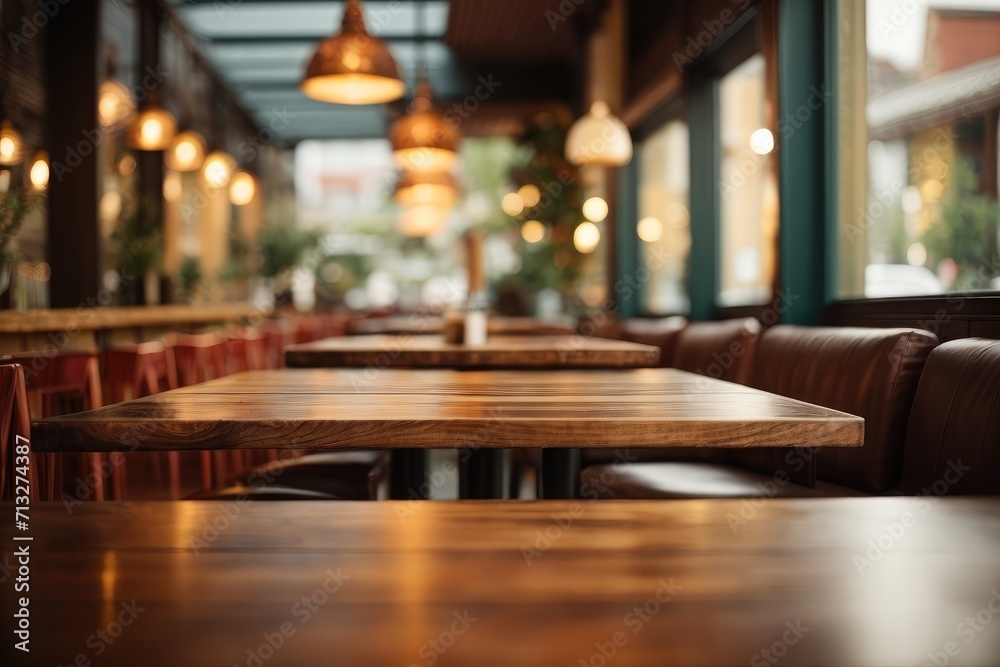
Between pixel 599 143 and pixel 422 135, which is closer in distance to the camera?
pixel 422 135

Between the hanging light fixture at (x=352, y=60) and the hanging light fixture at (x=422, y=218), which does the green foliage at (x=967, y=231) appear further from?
the hanging light fixture at (x=422, y=218)

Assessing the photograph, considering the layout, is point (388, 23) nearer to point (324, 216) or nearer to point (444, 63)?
point (444, 63)

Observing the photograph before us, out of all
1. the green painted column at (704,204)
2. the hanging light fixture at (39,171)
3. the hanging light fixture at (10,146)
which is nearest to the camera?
the hanging light fixture at (10,146)

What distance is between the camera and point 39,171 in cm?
606

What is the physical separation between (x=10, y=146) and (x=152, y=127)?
0.96 m

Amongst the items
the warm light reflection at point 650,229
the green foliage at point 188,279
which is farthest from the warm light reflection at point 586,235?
the green foliage at point 188,279

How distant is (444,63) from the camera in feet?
34.6

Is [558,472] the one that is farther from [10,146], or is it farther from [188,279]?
[188,279]

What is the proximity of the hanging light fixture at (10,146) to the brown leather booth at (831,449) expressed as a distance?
4637 millimetres

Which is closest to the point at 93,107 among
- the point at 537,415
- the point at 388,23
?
the point at 388,23

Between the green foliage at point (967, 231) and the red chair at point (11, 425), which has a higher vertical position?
the green foliage at point (967, 231)

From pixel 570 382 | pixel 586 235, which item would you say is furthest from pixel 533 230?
pixel 570 382

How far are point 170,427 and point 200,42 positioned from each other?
9950 mm

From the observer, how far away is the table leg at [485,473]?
2201mm
